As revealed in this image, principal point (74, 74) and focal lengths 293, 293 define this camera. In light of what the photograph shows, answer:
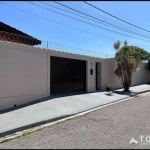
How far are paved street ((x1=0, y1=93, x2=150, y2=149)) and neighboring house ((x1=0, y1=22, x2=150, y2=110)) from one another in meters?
3.57

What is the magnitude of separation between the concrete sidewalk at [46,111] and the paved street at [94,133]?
795 millimetres

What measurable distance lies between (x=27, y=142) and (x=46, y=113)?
3936 millimetres

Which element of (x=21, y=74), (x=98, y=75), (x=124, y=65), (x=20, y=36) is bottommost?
(x=98, y=75)

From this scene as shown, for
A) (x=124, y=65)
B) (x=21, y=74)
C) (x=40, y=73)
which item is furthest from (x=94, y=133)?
(x=124, y=65)

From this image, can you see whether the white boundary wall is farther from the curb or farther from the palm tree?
the palm tree

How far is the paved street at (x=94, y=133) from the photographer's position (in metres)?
7.35

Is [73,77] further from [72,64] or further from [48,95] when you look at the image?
[48,95]

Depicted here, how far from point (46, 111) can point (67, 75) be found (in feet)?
18.7

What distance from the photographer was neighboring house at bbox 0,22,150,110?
41.8 ft

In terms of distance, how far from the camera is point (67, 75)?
17.5 metres
